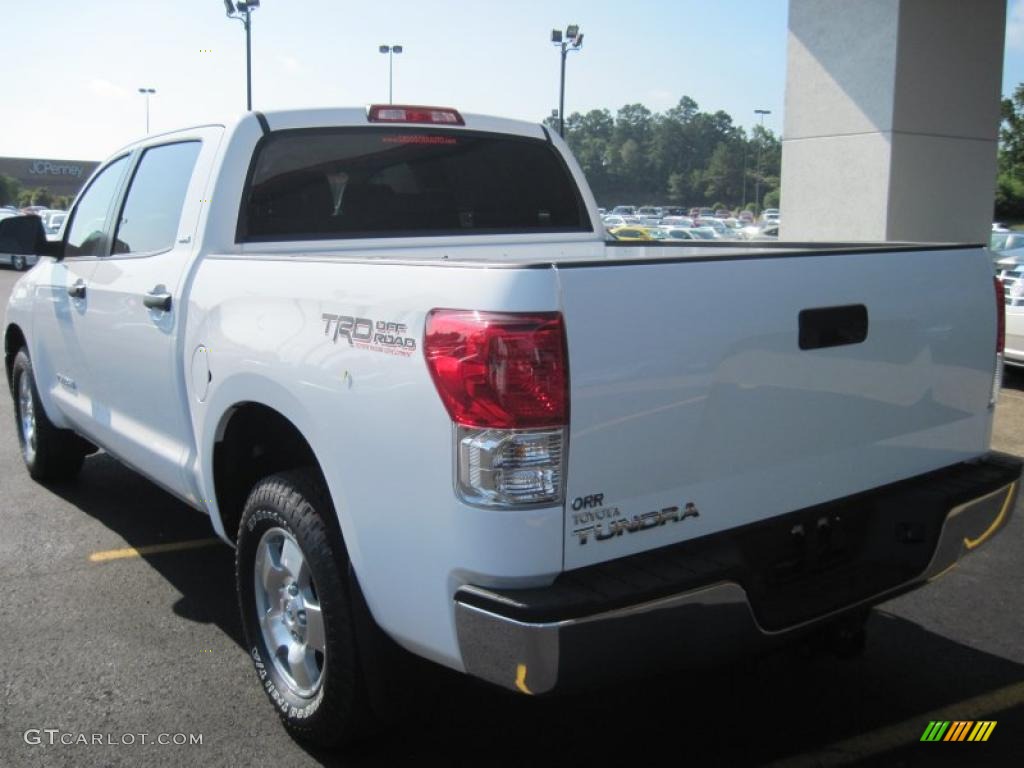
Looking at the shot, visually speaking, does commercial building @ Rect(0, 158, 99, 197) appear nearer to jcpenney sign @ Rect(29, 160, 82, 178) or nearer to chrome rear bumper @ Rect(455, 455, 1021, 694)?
jcpenney sign @ Rect(29, 160, 82, 178)

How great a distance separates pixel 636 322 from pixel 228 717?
6.71 feet

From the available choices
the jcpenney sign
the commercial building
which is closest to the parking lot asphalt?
the commercial building

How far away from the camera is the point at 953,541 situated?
306 cm

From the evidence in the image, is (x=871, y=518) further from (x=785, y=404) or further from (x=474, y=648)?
(x=474, y=648)

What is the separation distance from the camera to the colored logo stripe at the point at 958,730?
3.21 m

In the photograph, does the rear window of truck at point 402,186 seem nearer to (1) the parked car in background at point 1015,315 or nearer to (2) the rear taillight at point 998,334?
(2) the rear taillight at point 998,334

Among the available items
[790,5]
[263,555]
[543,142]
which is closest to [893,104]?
[790,5]

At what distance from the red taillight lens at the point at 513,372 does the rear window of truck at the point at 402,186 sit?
6.23 feet

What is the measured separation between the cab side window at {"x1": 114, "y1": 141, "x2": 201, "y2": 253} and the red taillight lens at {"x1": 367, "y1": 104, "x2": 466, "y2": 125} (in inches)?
30.4

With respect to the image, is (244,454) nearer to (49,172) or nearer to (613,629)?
(613,629)

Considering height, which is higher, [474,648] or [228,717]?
[474,648]

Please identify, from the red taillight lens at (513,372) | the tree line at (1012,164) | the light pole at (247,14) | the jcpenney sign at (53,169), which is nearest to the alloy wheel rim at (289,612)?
the red taillight lens at (513,372)

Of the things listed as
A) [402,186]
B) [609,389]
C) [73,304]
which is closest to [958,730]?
[609,389]

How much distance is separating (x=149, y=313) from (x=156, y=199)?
A: 0.70 meters
